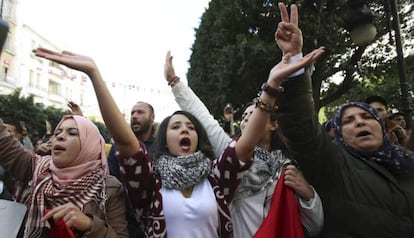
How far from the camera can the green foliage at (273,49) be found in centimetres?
1152

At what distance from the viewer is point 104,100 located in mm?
1842

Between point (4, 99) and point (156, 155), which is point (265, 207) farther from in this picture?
point (4, 99)

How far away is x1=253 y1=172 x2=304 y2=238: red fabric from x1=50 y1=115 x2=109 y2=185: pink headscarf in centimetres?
97

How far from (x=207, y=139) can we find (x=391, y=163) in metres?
1.11

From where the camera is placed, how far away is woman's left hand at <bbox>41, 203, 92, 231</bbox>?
1.68 meters

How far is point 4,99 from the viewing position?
74.1 ft

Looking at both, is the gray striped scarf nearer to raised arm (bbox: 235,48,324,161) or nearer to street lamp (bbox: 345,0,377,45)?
raised arm (bbox: 235,48,324,161)

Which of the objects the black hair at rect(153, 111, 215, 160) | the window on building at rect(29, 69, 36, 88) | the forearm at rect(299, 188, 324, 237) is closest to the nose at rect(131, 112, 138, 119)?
the black hair at rect(153, 111, 215, 160)

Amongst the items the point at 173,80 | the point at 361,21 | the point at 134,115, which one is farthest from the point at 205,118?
the point at 361,21

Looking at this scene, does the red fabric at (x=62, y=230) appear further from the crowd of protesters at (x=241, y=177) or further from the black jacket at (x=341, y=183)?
the black jacket at (x=341, y=183)

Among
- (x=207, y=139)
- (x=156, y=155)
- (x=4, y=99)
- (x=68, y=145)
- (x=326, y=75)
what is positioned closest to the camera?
(x=68, y=145)

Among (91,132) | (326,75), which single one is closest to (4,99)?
(326,75)

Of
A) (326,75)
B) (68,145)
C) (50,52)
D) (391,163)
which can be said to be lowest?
(391,163)

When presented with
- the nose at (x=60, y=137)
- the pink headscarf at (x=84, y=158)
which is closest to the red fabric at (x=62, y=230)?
the pink headscarf at (x=84, y=158)
